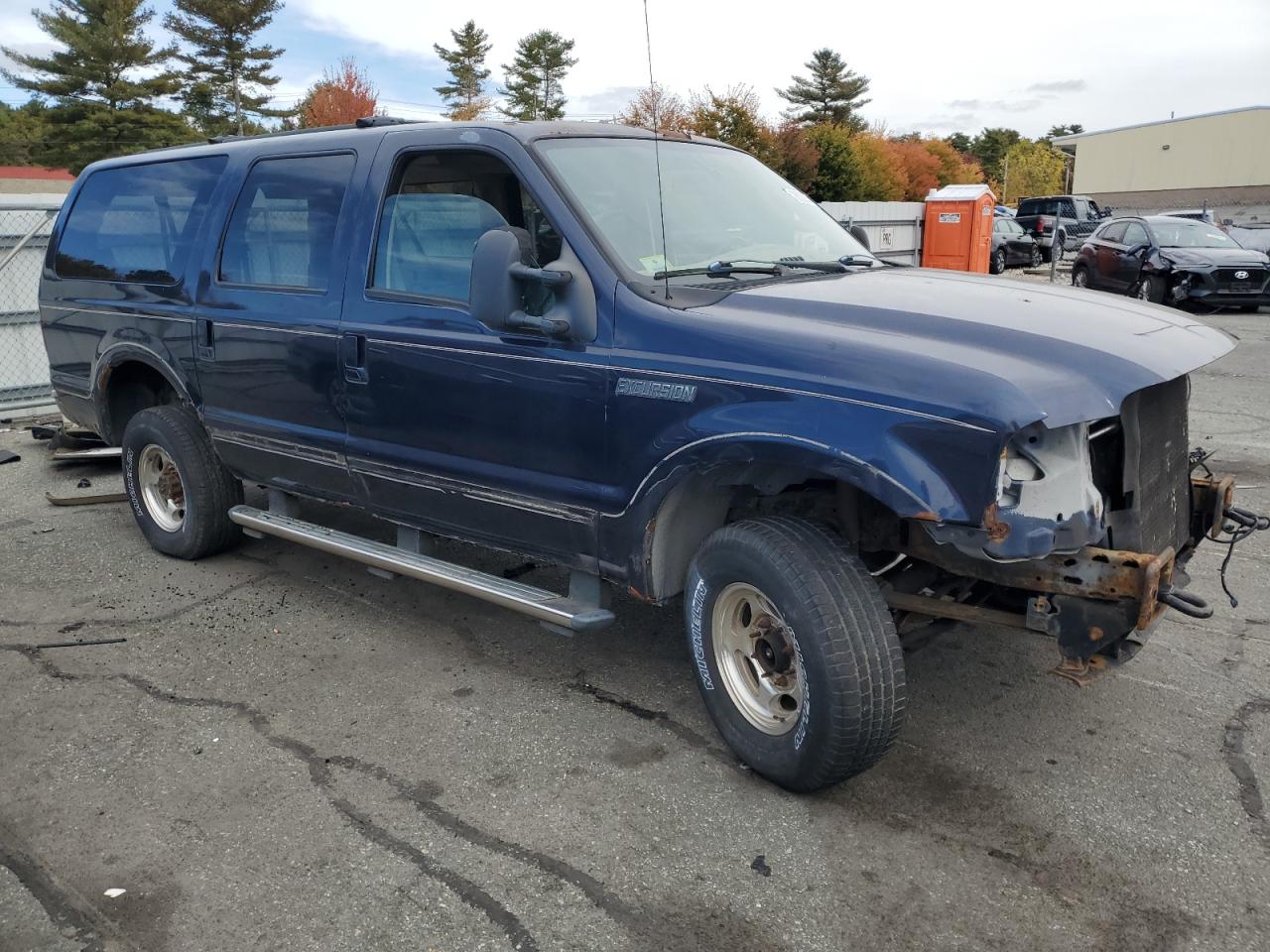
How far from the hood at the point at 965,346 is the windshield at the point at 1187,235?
596 inches

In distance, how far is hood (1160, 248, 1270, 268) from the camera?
53.7 feet

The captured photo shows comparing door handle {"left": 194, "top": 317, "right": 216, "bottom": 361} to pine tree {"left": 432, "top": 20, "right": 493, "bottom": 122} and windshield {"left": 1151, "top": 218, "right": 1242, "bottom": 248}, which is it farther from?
pine tree {"left": 432, "top": 20, "right": 493, "bottom": 122}

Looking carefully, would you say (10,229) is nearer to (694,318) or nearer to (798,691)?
(694,318)

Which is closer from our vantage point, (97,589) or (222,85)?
(97,589)

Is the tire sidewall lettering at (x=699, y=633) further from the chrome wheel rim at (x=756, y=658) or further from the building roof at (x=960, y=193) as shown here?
the building roof at (x=960, y=193)

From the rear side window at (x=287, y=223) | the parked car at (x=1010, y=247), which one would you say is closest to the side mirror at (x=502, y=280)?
the rear side window at (x=287, y=223)

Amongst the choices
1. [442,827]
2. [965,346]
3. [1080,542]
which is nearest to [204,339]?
[442,827]

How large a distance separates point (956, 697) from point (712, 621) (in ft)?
3.82

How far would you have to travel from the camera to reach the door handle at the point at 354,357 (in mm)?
4309

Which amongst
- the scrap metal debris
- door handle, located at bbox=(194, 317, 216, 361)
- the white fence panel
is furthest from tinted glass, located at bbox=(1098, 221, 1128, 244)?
door handle, located at bbox=(194, 317, 216, 361)

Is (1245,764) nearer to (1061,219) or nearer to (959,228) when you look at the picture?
(959,228)

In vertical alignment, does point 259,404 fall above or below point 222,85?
below

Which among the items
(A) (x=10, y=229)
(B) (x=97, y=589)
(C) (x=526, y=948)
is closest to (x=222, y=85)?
(A) (x=10, y=229)

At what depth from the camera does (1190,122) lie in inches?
2422
